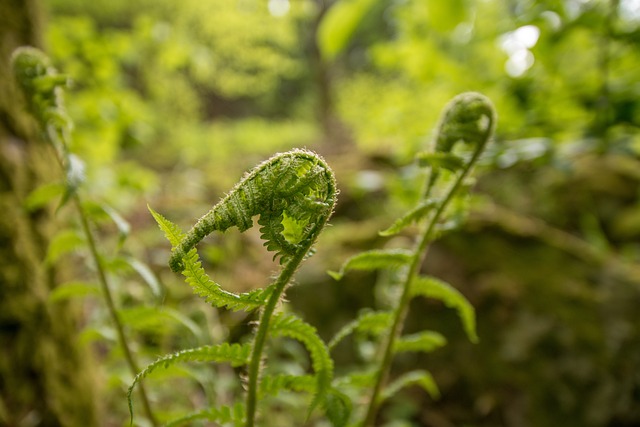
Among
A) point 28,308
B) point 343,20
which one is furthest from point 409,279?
point 28,308

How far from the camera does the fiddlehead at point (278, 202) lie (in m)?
0.50

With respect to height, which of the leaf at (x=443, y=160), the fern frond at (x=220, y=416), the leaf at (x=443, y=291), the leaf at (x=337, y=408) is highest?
the leaf at (x=443, y=160)

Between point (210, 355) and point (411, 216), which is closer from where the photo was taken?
point (210, 355)

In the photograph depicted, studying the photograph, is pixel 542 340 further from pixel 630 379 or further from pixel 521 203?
pixel 521 203

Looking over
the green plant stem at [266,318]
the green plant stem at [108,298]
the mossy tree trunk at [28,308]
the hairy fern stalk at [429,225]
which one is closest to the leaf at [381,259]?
the hairy fern stalk at [429,225]

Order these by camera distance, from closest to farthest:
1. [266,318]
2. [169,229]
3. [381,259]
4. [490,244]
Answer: [169,229] < [266,318] < [381,259] < [490,244]

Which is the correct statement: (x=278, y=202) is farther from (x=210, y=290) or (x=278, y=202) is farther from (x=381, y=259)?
(x=381, y=259)

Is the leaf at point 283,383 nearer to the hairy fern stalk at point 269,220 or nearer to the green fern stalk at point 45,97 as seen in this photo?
the hairy fern stalk at point 269,220

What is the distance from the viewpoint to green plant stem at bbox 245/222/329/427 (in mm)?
553

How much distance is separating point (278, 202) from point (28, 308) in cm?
105

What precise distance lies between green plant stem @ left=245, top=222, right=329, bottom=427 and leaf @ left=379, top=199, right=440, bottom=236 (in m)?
0.20

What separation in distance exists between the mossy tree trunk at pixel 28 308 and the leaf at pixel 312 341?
84 centimetres

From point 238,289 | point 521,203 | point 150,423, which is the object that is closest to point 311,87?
point 521,203

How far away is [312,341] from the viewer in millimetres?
678
